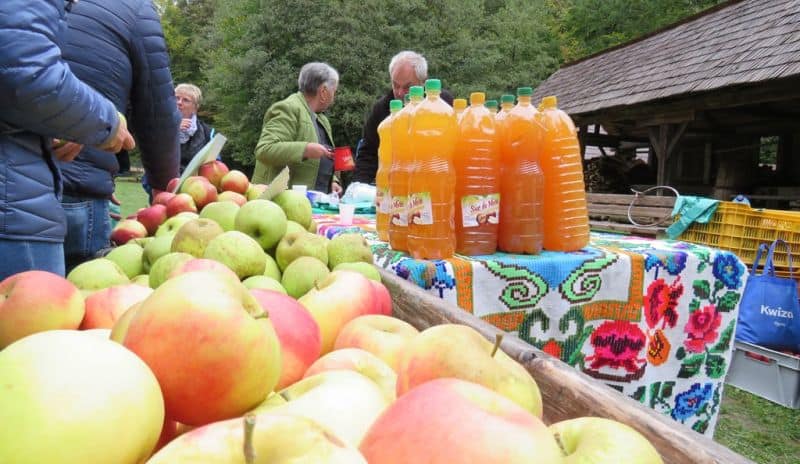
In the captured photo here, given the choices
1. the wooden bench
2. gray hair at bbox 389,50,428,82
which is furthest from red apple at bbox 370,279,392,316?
the wooden bench

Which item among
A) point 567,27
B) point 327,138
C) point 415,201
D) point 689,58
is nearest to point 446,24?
point 567,27

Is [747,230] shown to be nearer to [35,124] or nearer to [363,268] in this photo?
[363,268]

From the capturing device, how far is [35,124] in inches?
60.4

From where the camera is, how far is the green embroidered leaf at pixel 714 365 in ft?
8.02

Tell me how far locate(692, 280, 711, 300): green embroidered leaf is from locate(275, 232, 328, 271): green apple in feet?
5.35

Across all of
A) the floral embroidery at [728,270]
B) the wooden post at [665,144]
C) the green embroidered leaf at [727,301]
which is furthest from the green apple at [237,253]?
the wooden post at [665,144]

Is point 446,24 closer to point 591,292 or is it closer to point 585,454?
point 591,292

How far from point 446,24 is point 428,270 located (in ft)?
64.0

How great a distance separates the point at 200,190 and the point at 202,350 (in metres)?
2.00

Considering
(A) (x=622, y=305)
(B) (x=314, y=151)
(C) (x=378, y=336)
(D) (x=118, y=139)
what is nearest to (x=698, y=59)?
(B) (x=314, y=151)

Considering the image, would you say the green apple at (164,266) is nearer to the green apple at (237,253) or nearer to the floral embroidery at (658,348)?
the green apple at (237,253)

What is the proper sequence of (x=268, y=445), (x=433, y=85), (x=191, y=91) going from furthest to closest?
(x=191, y=91) < (x=433, y=85) < (x=268, y=445)

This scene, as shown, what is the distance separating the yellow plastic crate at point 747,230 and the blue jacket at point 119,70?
4.87 meters

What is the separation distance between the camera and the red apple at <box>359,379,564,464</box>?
51 centimetres
